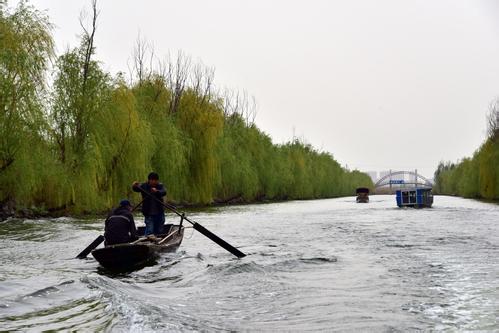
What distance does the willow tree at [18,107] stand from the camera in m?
19.4

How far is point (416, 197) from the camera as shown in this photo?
129 feet

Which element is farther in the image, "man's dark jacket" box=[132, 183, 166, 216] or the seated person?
"man's dark jacket" box=[132, 183, 166, 216]

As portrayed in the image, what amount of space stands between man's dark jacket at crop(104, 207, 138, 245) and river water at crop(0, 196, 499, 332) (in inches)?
30.4

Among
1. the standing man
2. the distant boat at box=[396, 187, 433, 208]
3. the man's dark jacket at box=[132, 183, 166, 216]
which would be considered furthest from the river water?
the distant boat at box=[396, 187, 433, 208]

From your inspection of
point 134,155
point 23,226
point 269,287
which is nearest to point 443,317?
point 269,287

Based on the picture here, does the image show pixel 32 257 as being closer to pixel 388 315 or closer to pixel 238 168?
pixel 388 315

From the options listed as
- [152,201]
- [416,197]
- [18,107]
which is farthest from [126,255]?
[416,197]

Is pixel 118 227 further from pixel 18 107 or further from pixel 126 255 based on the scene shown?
A: pixel 18 107

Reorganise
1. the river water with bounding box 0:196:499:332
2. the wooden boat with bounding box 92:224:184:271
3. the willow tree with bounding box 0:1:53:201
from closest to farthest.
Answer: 1. the river water with bounding box 0:196:499:332
2. the wooden boat with bounding box 92:224:184:271
3. the willow tree with bounding box 0:1:53:201

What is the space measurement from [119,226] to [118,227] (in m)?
0.03

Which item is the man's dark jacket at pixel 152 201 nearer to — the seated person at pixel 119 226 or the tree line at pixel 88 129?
the seated person at pixel 119 226

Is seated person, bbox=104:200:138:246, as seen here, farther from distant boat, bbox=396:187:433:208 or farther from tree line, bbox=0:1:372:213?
distant boat, bbox=396:187:433:208

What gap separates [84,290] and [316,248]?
7.56 m

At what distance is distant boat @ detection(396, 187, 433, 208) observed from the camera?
39000 millimetres
